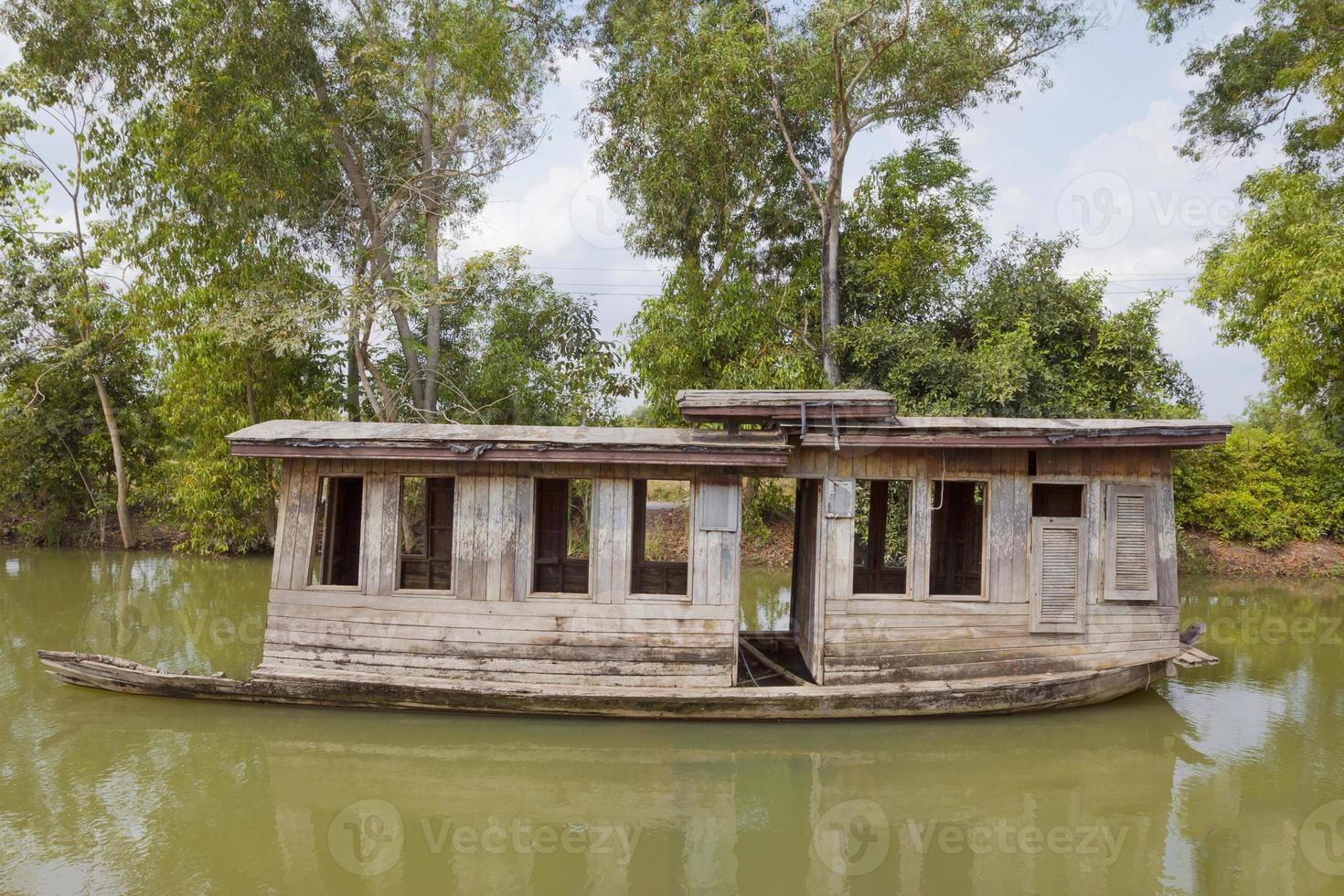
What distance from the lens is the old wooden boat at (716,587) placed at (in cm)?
739

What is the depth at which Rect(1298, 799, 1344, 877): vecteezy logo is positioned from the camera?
548cm

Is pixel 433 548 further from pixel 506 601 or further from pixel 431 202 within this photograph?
pixel 431 202

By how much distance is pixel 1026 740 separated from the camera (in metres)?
7.43

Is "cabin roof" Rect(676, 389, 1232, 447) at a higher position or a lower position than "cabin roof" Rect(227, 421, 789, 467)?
higher

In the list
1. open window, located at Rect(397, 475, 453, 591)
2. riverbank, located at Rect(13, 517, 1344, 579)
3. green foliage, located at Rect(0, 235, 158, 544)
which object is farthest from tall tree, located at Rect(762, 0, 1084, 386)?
green foliage, located at Rect(0, 235, 158, 544)

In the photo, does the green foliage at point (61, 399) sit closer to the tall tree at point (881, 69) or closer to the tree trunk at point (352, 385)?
the tree trunk at point (352, 385)

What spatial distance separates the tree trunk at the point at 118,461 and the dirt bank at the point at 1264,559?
22.5m

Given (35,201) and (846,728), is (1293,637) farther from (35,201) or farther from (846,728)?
(35,201)

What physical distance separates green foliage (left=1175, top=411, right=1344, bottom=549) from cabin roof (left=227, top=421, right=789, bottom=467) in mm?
13582

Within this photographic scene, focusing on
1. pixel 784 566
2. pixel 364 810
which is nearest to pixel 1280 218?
pixel 784 566

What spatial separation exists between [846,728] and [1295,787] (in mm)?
3784

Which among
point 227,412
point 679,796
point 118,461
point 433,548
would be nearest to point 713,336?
point 433,548

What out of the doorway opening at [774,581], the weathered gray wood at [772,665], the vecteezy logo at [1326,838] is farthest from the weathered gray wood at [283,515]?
the vecteezy logo at [1326,838]

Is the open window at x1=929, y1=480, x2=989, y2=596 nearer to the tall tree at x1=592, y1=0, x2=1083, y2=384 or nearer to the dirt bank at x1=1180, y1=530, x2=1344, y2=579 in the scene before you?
the tall tree at x1=592, y1=0, x2=1083, y2=384
